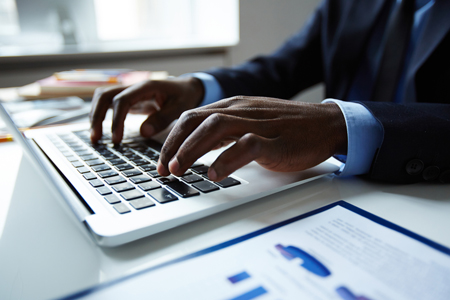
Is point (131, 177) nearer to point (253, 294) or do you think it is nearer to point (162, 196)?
point (162, 196)

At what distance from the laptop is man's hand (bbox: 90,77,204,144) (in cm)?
7

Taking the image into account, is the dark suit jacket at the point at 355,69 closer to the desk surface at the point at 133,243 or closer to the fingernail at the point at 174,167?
the desk surface at the point at 133,243

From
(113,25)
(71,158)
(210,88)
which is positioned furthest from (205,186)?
(113,25)

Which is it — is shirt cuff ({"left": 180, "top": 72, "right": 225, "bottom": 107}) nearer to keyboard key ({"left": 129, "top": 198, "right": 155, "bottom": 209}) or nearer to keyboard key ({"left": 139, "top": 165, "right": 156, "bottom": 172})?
keyboard key ({"left": 139, "top": 165, "right": 156, "bottom": 172})

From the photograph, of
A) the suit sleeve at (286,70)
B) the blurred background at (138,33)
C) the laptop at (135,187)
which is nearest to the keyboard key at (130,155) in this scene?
the laptop at (135,187)

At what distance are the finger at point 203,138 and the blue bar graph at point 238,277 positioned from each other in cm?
18

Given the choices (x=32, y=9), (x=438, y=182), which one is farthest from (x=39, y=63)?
(x=438, y=182)

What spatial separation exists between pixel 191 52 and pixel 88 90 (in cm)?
86

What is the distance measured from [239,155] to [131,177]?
0.50 ft

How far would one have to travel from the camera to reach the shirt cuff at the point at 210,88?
839 mm

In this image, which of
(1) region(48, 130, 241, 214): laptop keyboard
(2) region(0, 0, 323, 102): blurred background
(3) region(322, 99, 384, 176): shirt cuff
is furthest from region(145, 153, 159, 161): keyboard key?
(2) region(0, 0, 323, 102): blurred background

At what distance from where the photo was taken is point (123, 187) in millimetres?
391

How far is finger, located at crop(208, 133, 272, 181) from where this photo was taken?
1.24 ft

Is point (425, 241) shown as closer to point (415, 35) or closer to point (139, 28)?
point (415, 35)
